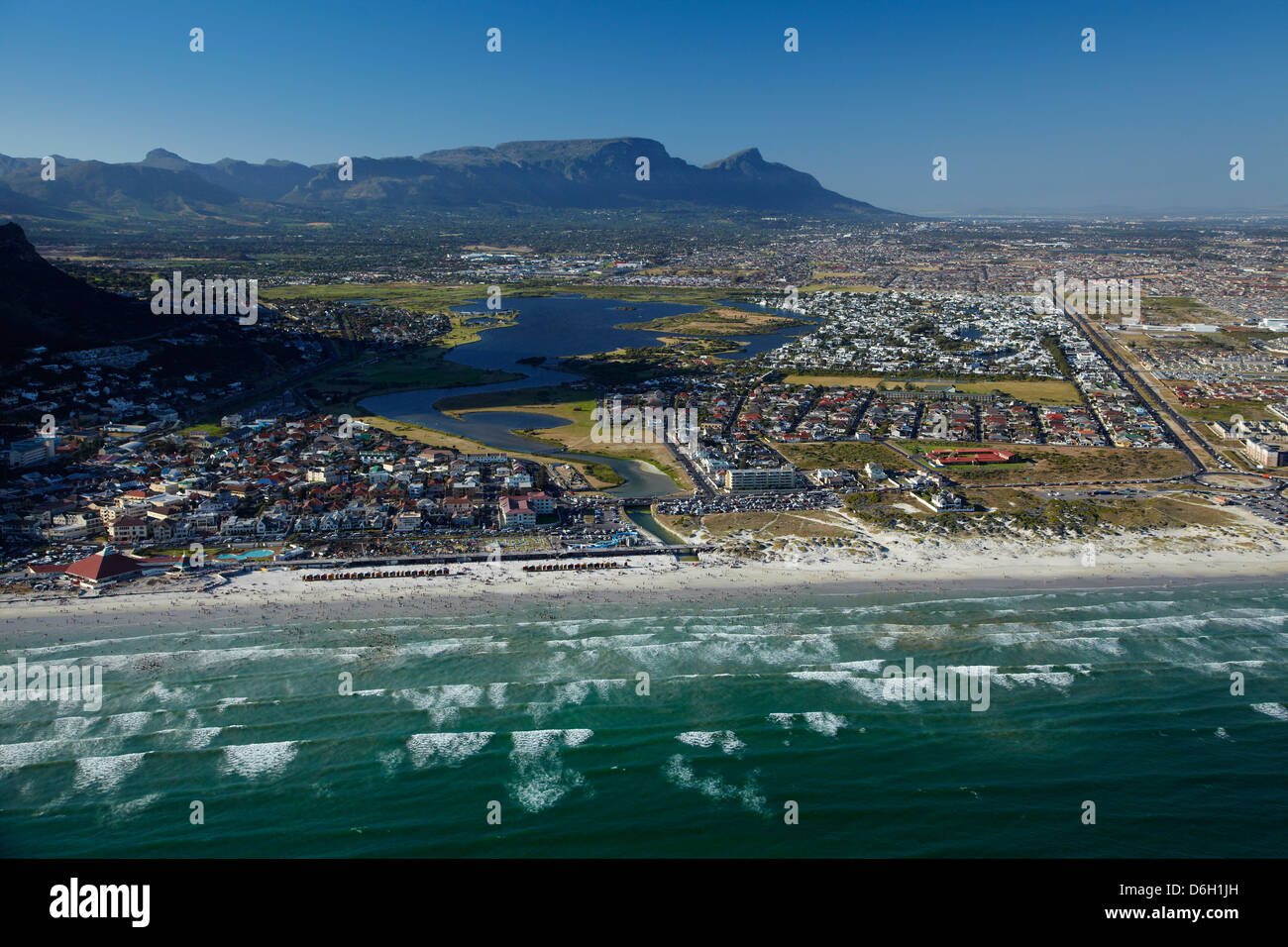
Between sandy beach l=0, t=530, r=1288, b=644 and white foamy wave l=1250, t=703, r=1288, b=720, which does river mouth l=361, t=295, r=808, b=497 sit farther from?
white foamy wave l=1250, t=703, r=1288, b=720

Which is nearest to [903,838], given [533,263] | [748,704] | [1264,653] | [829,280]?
[748,704]

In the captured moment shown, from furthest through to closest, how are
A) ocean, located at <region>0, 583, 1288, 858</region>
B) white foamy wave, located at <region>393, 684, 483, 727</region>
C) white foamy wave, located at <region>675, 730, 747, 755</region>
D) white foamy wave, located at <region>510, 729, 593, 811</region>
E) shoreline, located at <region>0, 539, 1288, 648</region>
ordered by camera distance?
shoreline, located at <region>0, 539, 1288, 648</region>, white foamy wave, located at <region>393, 684, 483, 727</region>, white foamy wave, located at <region>675, 730, 747, 755</region>, white foamy wave, located at <region>510, 729, 593, 811</region>, ocean, located at <region>0, 583, 1288, 858</region>

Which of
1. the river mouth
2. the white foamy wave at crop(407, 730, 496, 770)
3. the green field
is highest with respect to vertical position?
the river mouth

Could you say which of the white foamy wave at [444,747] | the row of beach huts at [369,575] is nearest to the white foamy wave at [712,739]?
the white foamy wave at [444,747]

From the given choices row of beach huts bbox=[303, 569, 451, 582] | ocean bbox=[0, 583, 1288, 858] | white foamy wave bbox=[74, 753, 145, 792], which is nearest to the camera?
ocean bbox=[0, 583, 1288, 858]

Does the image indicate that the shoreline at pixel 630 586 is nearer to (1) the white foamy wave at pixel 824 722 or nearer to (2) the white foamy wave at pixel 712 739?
(1) the white foamy wave at pixel 824 722

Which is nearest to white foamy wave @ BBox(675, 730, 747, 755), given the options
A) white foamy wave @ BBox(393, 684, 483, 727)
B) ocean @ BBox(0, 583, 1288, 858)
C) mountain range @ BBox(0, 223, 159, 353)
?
ocean @ BBox(0, 583, 1288, 858)

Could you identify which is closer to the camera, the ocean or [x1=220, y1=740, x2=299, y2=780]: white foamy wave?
the ocean
